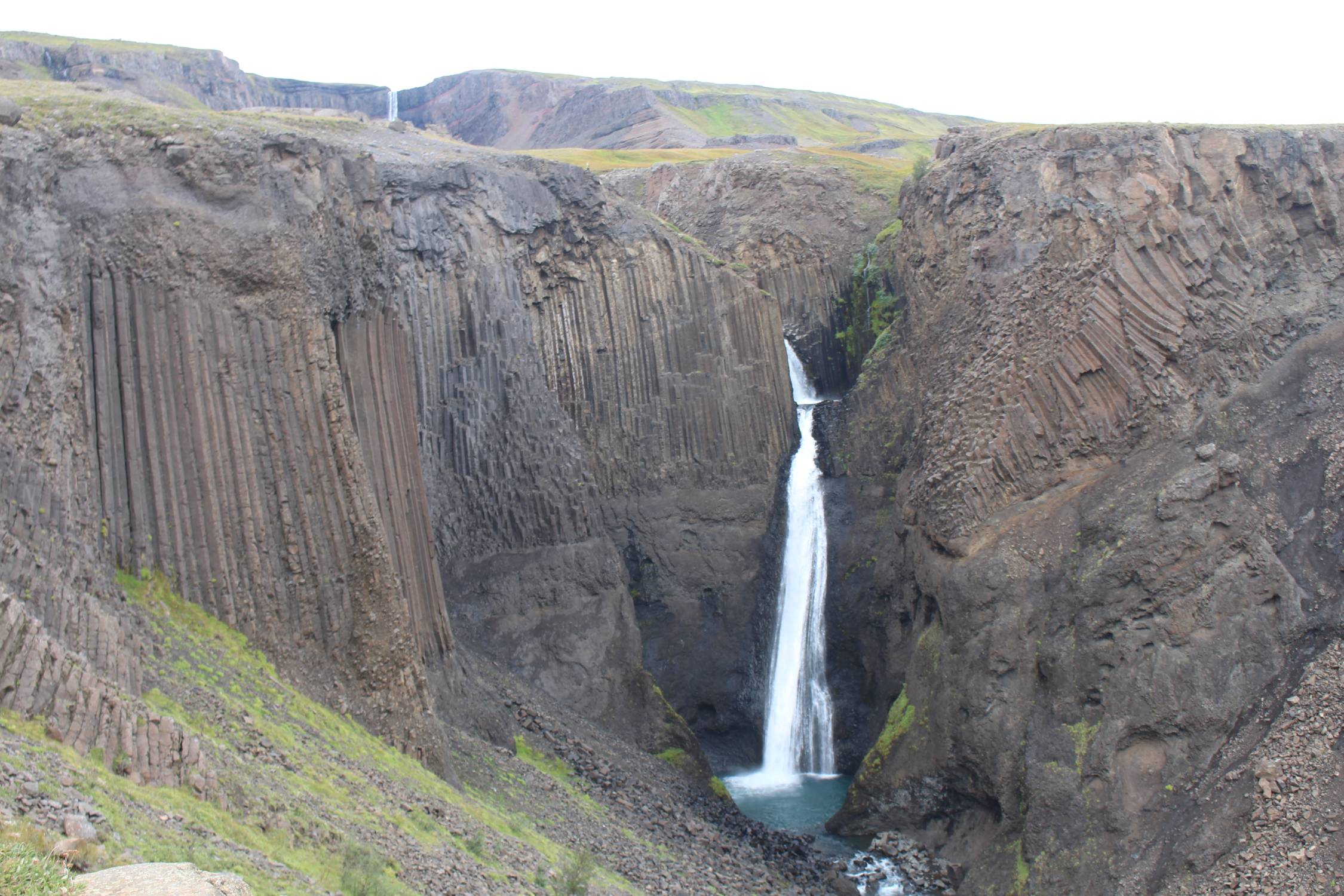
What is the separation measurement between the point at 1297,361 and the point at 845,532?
1293 cm

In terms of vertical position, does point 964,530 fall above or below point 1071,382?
below

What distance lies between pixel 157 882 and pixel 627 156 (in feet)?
185

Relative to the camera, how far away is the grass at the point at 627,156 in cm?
5572

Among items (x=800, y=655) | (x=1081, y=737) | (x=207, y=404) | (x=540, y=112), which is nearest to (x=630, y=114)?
(x=540, y=112)

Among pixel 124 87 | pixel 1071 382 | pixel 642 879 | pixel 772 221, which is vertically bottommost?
pixel 642 879

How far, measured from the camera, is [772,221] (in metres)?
41.5

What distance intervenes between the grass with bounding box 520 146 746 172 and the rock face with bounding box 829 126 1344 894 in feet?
89.3

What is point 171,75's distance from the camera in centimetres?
7262

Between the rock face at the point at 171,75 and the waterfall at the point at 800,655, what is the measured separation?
127 ft

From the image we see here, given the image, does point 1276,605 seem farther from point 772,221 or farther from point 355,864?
point 772,221

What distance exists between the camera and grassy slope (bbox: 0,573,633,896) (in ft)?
31.8

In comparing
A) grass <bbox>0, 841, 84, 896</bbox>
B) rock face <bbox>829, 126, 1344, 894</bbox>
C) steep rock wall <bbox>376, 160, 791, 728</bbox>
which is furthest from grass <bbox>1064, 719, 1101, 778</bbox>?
grass <bbox>0, 841, 84, 896</bbox>

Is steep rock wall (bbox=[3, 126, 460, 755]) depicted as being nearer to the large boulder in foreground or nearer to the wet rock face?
the large boulder in foreground

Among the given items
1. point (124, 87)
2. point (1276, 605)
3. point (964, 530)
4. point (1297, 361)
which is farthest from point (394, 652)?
point (124, 87)
